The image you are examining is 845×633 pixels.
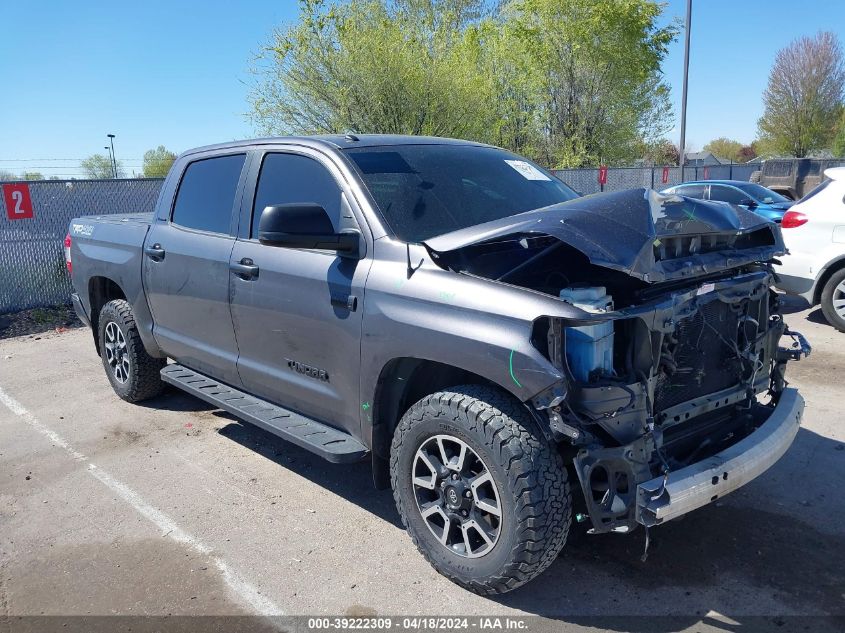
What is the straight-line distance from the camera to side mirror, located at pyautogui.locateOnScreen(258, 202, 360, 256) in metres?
3.41

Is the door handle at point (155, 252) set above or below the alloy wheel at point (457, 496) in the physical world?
above

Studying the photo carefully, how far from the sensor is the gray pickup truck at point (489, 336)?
2852 millimetres

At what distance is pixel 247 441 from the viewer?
526cm

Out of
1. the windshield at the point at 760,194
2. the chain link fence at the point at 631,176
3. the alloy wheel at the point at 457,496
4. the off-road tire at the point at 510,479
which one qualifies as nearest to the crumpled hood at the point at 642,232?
the off-road tire at the point at 510,479

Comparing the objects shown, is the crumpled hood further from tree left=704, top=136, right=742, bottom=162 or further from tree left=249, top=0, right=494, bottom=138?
tree left=704, top=136, right=742, bottom=162

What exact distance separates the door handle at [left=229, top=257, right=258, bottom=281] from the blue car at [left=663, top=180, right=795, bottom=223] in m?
11.6

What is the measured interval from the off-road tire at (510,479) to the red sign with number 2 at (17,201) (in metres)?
9.17

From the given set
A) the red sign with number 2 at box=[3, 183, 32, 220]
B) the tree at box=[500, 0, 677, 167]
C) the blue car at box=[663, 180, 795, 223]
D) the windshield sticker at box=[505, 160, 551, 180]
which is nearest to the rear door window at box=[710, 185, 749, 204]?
the blue car at box=[663, 180, 795, 223]

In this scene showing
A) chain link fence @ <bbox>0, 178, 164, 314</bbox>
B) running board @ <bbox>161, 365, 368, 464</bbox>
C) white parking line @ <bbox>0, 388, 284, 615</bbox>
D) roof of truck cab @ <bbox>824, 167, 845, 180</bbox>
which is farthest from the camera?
chain link fence @ <bbox>0, 178, 164, 314</bbox>

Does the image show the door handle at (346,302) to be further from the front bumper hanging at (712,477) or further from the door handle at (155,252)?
the door handle at (155,252)

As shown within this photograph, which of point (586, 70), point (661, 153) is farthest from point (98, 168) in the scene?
point (661, 153)

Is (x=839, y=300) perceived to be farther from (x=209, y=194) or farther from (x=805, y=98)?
(x=805, y=98)

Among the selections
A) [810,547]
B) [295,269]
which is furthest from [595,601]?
[295,269]

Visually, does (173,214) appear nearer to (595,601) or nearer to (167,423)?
(167,423)
